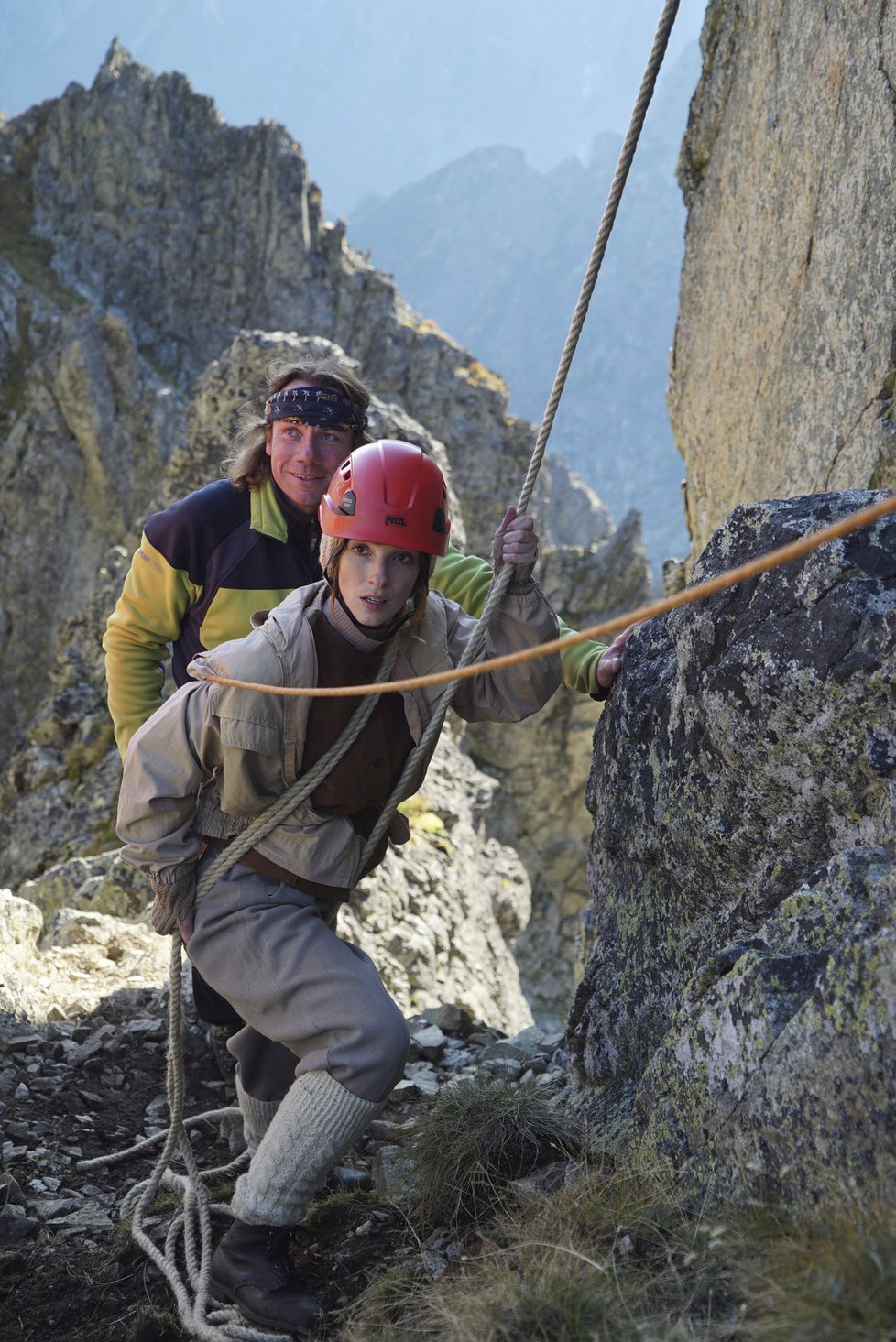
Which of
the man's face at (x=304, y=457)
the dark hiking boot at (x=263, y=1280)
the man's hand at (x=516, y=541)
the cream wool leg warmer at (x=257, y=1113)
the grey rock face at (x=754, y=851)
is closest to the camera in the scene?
the grey rock face at (x=754, y=851)

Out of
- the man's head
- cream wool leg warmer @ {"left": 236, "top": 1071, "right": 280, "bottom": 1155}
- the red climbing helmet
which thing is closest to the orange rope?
the red climbing helmet

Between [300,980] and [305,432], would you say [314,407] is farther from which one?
[300,980]

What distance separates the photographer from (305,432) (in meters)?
5.00

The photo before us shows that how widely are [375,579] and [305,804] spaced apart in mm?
842

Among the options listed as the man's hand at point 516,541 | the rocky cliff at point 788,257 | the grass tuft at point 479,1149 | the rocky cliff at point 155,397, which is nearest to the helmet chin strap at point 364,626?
the man's hand at point 516,541

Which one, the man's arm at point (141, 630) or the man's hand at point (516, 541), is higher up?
the man's hand at point (516, 541)

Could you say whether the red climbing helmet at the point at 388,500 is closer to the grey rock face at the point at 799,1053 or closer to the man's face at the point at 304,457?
the man's face at the point at 304,457

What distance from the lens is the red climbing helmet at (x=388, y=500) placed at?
12.2 feet

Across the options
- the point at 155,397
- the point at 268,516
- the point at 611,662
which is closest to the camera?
the point at 611,662

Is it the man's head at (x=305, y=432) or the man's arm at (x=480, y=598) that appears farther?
the man's head at (x=305, y=432)

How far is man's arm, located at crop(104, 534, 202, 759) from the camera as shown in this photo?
5.07 m

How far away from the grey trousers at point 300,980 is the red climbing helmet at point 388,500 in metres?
1.30

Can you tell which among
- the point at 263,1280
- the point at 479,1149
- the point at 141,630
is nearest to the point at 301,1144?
the point at 263,1280

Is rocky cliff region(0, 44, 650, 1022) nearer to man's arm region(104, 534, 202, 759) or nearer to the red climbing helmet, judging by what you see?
man's arm region(104, 534, 202, 759)
